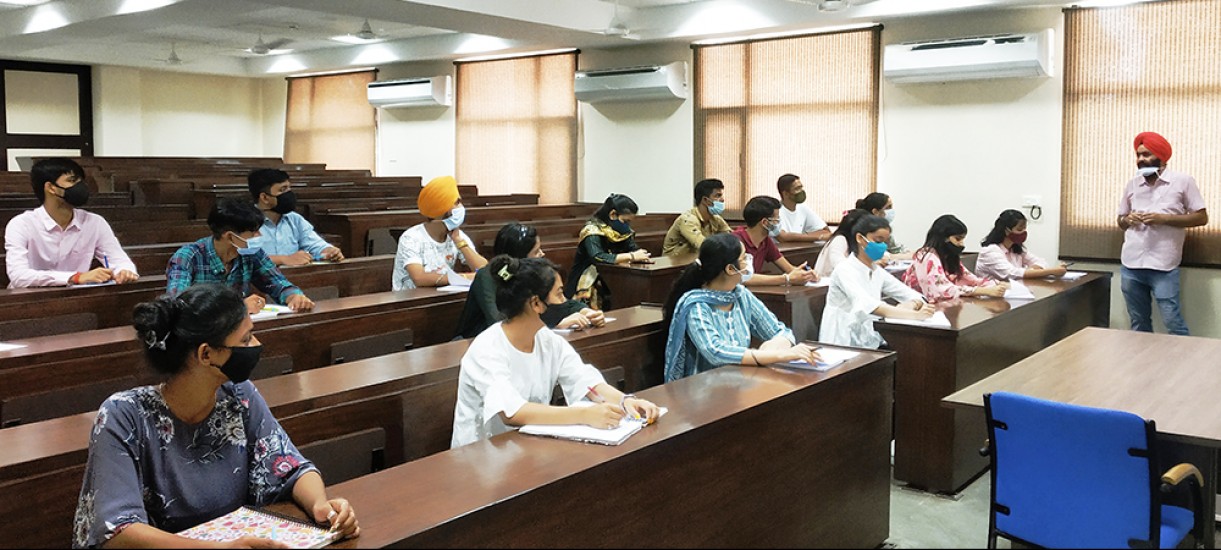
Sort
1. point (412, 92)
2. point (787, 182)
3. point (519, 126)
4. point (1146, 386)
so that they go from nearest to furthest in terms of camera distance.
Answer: point (1146, 386), point (787, 182), point (519, 126), point (412, 92)

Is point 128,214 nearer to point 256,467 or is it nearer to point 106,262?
point 106,262

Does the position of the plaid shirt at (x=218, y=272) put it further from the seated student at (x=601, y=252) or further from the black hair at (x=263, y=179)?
the seated student at (x=601, y=252)

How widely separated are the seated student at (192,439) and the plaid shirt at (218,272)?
1.55 meters

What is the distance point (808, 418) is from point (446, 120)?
→ 917 centimetres

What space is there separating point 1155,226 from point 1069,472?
4592 millimetres

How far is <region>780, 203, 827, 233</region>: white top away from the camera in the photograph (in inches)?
285

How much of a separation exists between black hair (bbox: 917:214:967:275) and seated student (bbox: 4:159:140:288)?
3801 mm

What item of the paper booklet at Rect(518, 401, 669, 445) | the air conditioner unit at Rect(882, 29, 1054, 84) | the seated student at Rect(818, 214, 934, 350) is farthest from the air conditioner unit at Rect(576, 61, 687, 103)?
the paper booklet at Rect(518, 401, 669, 445)


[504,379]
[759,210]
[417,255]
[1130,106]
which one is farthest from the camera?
[1130,106]

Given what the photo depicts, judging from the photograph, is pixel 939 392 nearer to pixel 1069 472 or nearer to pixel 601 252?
pixel 1069 472

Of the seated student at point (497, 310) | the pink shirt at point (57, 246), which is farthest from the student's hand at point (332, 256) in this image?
the seated student at point (497, 310)

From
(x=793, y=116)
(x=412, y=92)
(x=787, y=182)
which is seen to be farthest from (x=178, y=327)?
(x=412, y=92)

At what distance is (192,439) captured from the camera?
6.39 ft

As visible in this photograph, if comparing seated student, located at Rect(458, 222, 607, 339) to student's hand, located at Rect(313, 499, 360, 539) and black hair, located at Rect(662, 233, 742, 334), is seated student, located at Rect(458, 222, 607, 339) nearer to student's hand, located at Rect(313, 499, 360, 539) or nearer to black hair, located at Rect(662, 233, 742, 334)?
black hair, located at Rect(662, 233, 742, 334)
